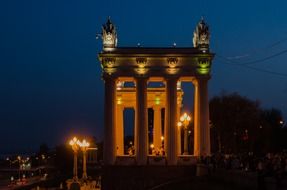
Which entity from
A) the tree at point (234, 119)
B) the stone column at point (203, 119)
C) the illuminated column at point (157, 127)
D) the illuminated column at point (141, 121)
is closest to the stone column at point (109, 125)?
the illuminated column at point (141, 121)

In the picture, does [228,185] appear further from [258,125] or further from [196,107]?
[258,125]

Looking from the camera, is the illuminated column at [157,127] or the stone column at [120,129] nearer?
the stone column at [120,129]

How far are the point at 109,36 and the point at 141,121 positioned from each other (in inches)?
366

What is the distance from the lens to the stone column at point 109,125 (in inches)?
2419

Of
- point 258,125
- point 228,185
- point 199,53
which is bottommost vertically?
point 228,185

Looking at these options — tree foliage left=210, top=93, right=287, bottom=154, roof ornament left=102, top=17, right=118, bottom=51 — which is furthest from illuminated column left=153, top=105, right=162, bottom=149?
roof ornament left=102, top=17, right=118, bottom=51

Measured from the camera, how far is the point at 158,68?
206 feet

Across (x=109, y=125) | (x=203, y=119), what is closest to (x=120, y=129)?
(x=109, y=125)

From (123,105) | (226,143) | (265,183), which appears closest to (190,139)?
(226,143)

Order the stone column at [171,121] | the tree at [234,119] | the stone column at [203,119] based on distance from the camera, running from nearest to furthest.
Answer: the stone column at [171,121] → the stone column at [203,119] → the tree at [234,119]

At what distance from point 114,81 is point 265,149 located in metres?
36.5

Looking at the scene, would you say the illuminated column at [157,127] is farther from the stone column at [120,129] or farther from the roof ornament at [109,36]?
the roof ornament at [109,36]

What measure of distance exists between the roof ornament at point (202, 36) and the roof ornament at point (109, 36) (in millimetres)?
8547

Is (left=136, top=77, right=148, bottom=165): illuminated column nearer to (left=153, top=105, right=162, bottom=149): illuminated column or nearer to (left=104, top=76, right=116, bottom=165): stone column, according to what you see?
(left=104, top=76, right=116, bottom=165): stone column
